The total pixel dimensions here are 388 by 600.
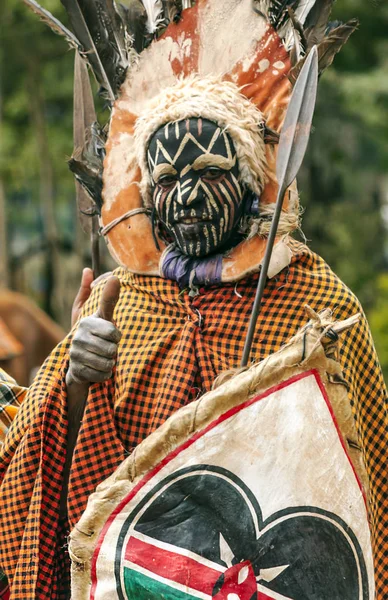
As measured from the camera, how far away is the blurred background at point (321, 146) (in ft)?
44.0

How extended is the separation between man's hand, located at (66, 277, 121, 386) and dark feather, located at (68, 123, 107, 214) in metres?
0.70

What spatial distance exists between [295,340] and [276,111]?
37.6 inches

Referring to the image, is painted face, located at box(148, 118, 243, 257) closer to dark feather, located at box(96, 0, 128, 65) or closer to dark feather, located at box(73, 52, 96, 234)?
dark feather, located at box(96, 0, 128, 65)

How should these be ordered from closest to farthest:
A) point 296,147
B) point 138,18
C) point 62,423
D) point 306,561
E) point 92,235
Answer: point 306,561 → point 296,147 → point 62,423 → point 138,18 → point 92,235

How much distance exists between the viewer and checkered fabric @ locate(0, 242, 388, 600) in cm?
354

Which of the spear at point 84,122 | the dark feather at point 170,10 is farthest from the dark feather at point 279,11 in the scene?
the spear at point 84,122

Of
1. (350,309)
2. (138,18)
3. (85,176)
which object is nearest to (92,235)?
(85,176)

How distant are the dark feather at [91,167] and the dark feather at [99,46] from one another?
186 millimetres

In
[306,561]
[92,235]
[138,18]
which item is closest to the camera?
[306,561]

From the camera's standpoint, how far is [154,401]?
11.8 feet

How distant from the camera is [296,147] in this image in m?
3.33

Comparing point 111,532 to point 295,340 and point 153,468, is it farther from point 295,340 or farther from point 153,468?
point 295,340

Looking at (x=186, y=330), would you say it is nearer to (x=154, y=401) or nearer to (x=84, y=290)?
(x=154, y=401)

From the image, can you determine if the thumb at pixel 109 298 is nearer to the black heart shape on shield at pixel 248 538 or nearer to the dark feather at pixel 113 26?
the black heart shape on shield at pixel 248 538
